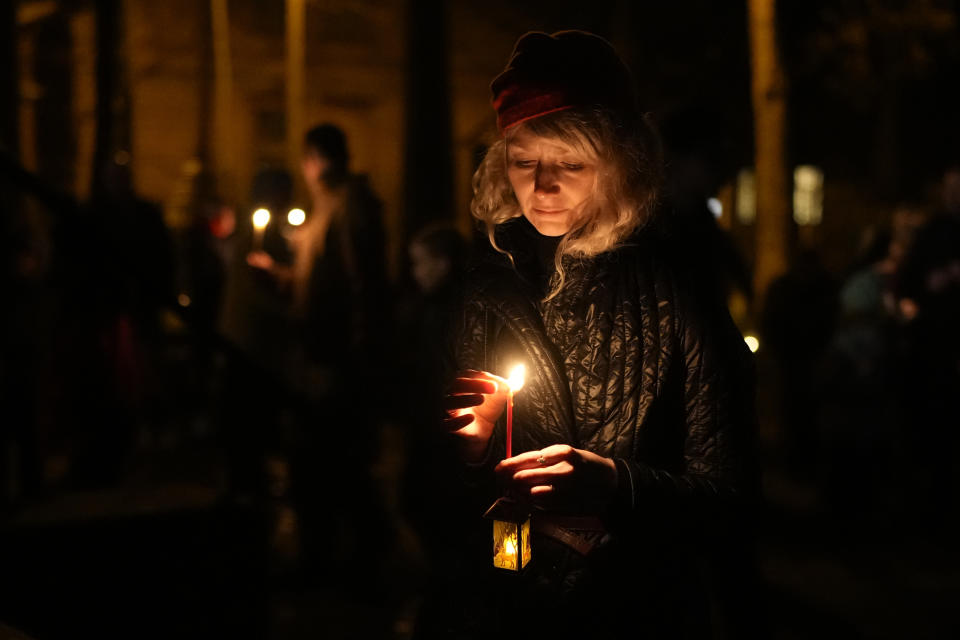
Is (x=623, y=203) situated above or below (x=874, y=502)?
above

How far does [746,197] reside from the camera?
1542 inches

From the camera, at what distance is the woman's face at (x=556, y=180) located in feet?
8.22

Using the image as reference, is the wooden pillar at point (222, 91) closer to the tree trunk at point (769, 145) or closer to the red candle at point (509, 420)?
the tree trunk at point (769, 145)

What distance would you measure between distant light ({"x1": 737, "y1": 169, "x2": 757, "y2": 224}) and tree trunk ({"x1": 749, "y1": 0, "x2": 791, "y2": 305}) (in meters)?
24.9

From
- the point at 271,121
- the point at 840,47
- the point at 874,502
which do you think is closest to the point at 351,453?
the point at 874,502

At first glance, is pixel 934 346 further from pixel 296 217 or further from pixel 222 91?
pixel 222 91

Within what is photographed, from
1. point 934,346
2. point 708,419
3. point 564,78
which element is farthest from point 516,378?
point 934,346

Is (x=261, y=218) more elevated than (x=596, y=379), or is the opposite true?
(x=261, y=218)

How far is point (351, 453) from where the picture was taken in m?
6.88

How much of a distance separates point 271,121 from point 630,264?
102ft

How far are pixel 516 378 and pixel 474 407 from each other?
13 cm

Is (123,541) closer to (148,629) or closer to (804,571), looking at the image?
(148,629)

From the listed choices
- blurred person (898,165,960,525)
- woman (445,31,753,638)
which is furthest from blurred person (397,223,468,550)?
blurred person (898,165,960,525)

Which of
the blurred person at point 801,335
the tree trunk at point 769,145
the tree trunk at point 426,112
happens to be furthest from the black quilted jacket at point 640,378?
the tree trunk at point 426,112
